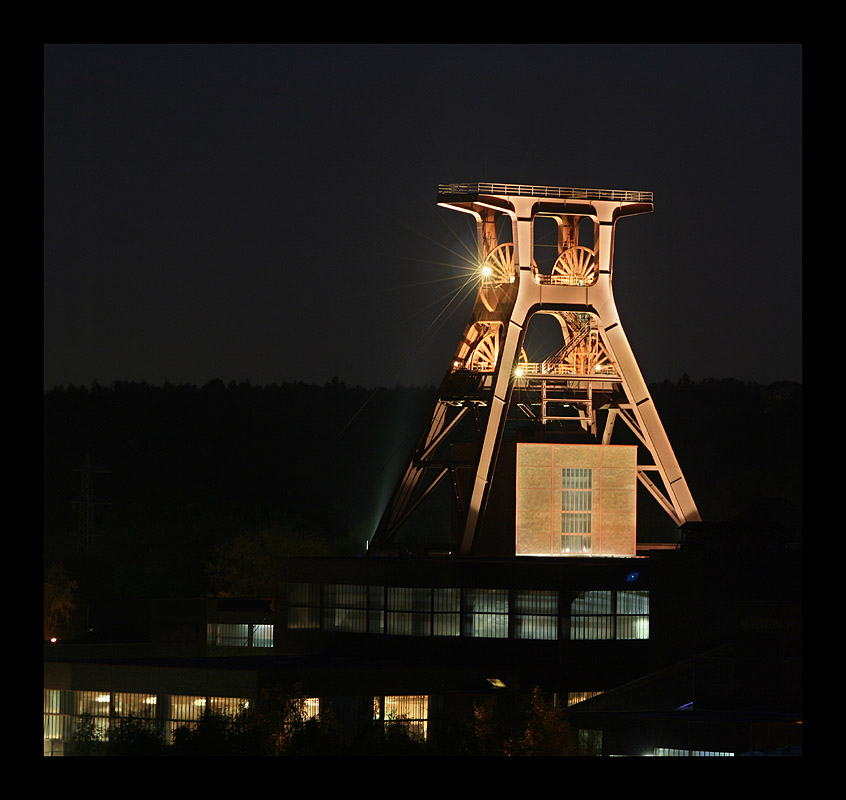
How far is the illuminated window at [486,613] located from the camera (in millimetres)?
54219

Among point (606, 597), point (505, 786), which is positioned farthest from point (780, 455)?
point (505, 786)

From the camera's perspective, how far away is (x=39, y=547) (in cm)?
984

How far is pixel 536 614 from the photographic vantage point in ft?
176

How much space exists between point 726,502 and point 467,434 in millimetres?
39734

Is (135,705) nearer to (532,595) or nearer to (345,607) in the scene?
(345,607)

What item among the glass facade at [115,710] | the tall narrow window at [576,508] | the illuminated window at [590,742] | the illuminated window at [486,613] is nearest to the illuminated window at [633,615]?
the illuminated window at [486,613]

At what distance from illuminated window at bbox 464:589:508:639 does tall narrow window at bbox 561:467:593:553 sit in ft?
21.7

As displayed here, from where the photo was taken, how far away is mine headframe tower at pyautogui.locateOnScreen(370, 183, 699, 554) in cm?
6209

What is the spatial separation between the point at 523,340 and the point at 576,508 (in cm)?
699

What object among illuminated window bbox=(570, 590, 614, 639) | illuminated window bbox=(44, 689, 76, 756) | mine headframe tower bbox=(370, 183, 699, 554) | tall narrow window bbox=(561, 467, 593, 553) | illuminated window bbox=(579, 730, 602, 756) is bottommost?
illuminated window bbox=(44, 689, 76, 756)

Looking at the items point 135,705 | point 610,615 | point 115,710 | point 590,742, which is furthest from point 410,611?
point 590,742

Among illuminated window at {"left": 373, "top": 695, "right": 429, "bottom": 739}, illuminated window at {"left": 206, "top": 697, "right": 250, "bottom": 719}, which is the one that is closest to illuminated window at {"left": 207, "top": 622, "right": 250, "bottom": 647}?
illuminated window at {"left": 373, "top": 695, "right": 429, "bottom": 739}

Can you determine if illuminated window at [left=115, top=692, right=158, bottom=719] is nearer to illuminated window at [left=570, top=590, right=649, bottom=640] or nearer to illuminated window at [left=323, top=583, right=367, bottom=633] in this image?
illuminated window at [left=323, top=583, right=367, bottom=633]

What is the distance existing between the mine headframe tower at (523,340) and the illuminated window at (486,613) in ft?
23.2
